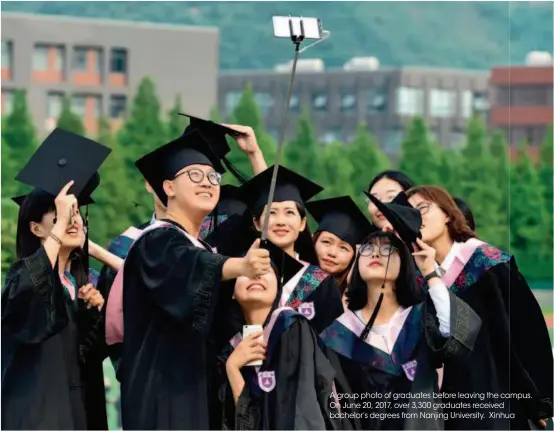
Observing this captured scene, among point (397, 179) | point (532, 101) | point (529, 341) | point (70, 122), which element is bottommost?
point (529, 341)

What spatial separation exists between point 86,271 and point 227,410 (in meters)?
0.93

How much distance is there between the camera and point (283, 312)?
655 centimetres

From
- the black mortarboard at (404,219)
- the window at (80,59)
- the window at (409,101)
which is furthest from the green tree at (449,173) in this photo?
the black mortarboard at (404,219)

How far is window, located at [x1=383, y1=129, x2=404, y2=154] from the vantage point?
7481 cm

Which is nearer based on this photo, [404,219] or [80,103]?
[404,219]

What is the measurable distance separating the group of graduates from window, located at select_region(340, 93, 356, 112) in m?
69.1

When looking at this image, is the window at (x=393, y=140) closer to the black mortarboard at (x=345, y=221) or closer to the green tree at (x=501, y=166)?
the green tree at (x=501, y=166)

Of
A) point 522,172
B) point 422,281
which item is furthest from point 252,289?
point 522,172

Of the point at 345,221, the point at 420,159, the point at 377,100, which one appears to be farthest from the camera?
the point at 377,100

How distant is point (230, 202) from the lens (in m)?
7.82

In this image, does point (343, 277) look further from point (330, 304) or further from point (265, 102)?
point (265, 102)

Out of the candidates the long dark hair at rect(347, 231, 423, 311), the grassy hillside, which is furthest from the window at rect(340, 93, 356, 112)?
the long dark hair at rect(347, 231, 423, 311)

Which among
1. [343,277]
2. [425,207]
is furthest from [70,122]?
[425,207]

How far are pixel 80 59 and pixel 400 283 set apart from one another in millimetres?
58417
